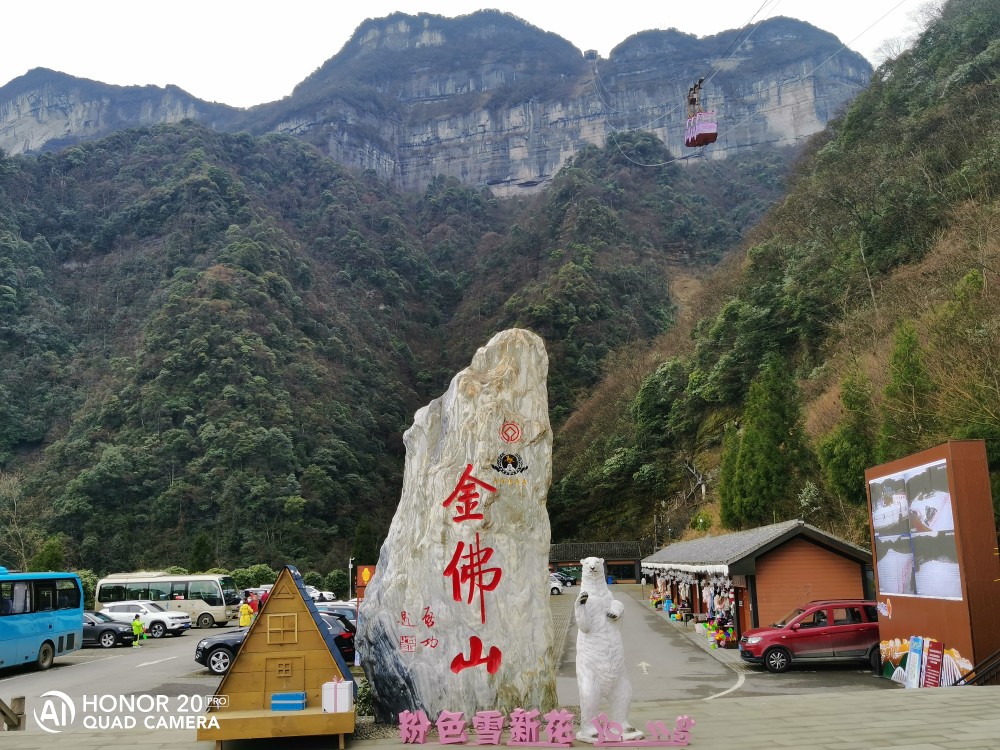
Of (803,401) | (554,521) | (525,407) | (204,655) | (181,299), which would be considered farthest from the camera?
(181,299)

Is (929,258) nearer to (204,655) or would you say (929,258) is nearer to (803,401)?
(803,401)

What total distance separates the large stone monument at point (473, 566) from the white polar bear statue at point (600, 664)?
0.80 meters

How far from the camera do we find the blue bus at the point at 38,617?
15127 millimetres

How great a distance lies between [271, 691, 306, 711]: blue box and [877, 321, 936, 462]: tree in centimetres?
1484

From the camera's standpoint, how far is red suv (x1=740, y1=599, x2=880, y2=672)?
1411cm

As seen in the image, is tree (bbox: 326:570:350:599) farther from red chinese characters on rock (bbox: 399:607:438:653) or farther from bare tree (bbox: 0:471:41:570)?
red chinese characters on rock (bbox: 399:607:438:653)

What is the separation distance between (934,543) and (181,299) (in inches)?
2369

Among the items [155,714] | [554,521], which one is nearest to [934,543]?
[155,714]

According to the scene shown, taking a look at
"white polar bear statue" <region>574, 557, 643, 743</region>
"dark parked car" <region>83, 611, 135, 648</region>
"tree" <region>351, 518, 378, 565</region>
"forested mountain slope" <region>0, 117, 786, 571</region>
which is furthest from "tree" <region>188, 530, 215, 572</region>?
"white polar bear statue" <region>574, 557, 643, 743</region>

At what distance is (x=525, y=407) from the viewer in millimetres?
9516

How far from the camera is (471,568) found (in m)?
8.88

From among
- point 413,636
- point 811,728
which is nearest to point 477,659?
point 413,636

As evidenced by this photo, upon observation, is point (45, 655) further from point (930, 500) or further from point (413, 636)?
point (930, 500)

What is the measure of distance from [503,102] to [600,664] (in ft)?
460
